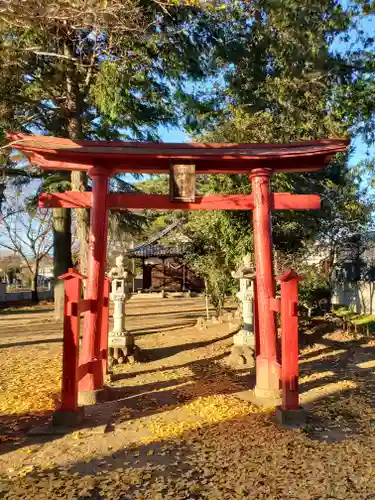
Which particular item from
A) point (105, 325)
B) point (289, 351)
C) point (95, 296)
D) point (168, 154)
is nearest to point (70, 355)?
point (95, 296)

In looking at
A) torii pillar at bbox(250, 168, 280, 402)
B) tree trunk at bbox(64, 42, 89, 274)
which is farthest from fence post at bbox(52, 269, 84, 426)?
tree trunk at bbox(64, 42, 89, 274)

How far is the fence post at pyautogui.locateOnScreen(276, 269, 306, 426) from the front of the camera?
529 cm

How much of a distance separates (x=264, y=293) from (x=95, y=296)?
8.96 feet

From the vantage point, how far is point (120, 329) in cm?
948

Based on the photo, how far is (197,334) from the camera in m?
13.1

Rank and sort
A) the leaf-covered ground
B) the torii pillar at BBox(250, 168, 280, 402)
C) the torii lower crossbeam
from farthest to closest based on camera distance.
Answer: the torii lower crossbeam → the torii pillar at BBox(250, 168, 280, 402) → the leaf-covered ground

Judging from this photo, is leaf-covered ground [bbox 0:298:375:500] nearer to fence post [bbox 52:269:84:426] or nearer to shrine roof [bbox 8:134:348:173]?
fence post [bbox 52:269:84:426]

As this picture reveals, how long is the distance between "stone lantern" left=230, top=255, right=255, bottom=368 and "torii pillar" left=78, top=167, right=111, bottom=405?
150 inches

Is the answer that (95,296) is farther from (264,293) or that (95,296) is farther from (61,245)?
(61,245)

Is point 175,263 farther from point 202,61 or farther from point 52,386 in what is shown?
point 52,386

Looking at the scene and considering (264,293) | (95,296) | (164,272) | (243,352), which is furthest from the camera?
(164,272)

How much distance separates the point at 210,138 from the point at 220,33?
288 cm

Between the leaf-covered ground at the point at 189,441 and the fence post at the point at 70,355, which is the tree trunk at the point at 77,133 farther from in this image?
the fence post at the point at 70,355

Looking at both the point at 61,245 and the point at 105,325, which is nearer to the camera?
the point at 105,325
